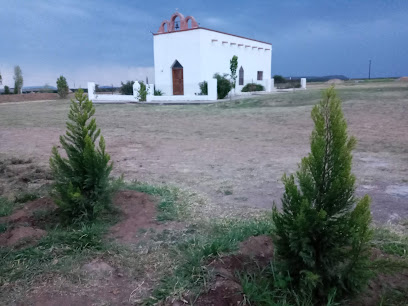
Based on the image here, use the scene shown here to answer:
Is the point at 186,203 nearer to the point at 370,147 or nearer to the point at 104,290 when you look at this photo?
the point at 104,290

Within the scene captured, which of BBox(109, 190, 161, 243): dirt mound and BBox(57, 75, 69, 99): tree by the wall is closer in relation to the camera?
BBox(109, 190, 161, 243): dirt mound

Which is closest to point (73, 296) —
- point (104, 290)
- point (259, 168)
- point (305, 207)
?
point (104, 290)

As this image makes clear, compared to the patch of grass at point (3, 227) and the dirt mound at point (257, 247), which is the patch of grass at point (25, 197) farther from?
the dirt mound at point (257, 247)

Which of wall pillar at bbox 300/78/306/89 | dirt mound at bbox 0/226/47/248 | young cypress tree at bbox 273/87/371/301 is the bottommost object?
dirt mound at bbox 0/226/47/248

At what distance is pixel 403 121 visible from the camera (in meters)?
11.2

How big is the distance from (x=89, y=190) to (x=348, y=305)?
2.79m

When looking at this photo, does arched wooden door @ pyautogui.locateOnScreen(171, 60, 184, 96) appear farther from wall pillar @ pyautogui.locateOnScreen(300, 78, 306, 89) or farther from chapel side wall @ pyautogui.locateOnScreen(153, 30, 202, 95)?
wall pillar @ pyautogui.locateOnScreen(300, 78, 306, 89)

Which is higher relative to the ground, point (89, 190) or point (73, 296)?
point (89, 190)

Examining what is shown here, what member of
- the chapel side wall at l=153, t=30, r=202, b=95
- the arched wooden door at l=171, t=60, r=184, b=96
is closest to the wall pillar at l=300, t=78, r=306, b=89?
the chapel side wall at l=153, t=30, r=202, b=95

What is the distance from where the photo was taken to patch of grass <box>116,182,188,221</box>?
4.05 metres

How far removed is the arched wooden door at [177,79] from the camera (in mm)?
28984

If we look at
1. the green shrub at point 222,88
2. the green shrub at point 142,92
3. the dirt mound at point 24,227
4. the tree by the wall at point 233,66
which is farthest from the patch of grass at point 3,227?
the tree by the wall at point 233,66

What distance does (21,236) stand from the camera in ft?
11.2

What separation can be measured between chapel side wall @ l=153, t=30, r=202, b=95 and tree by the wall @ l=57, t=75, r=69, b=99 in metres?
8.80
